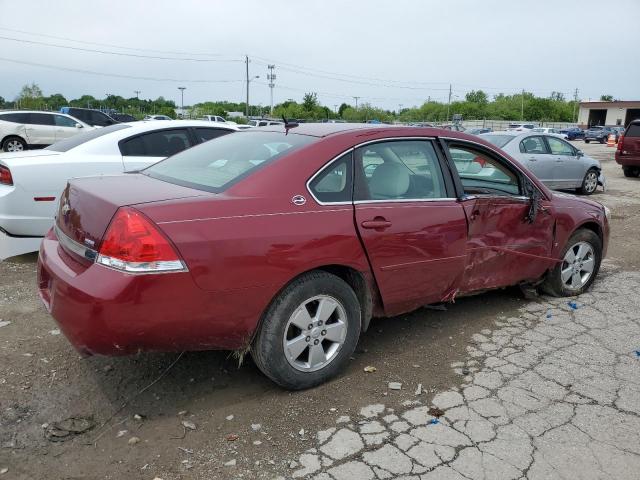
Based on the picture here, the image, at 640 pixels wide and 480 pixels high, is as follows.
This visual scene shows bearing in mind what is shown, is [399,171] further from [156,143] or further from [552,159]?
[552,159]

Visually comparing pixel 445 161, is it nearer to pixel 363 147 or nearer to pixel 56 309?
pixel 363 147

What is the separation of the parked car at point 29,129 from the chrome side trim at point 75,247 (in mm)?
16165

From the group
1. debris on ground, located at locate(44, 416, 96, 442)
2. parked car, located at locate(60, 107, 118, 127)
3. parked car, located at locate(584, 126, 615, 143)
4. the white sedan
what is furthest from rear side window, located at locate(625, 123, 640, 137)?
parked car, located at locate(584, 126, 615, 143)

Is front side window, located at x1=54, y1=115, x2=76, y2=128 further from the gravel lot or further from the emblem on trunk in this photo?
the emblem on trunk

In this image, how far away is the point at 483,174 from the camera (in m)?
4.42

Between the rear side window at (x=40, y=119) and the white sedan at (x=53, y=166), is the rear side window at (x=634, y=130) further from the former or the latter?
the rear side window at (x=40, y=119)

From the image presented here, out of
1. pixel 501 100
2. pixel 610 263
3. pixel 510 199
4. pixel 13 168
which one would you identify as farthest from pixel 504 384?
pixel 501 100

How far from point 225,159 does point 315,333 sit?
1278 millimetres

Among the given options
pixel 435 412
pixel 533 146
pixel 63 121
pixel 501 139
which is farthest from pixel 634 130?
pixel 63 121

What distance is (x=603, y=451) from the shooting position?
2.78 metres

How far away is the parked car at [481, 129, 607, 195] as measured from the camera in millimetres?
11453

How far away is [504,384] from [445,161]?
1587mm

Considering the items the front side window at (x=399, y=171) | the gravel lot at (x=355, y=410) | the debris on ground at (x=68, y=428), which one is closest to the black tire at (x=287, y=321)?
the gravel lot at (x=355, y=410)

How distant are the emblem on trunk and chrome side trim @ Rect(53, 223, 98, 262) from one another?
1077mm
